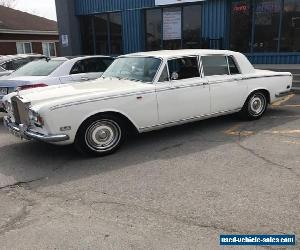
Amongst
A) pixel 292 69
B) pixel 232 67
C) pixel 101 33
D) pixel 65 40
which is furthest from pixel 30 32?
pixel 232 67

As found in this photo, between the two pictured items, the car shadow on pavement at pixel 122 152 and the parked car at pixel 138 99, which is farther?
the parked car at pixel 138 99

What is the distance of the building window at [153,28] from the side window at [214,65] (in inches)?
381

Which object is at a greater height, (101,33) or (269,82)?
(101,33)

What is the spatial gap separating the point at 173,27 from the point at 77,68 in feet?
26.9

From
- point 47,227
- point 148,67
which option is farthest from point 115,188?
point 148,67

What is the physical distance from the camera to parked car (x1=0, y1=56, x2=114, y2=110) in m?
7.55

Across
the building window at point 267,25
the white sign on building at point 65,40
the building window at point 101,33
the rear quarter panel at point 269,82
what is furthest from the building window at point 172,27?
Answer: the rear quarter panel at point 269,82

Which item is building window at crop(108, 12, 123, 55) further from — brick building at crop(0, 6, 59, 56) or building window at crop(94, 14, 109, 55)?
brick building at crop(0, 6, 59, 56)

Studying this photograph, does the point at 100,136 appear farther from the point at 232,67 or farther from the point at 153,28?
the point at 153,28

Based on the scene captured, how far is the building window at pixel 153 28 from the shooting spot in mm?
15898

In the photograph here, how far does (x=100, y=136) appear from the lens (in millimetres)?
5434

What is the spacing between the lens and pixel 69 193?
4.26 m

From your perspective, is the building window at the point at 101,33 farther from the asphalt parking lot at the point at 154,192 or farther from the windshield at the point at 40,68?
the asphalt parking lot at the point at 154,192

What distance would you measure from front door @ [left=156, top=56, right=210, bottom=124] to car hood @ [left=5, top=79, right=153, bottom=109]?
329 mm
